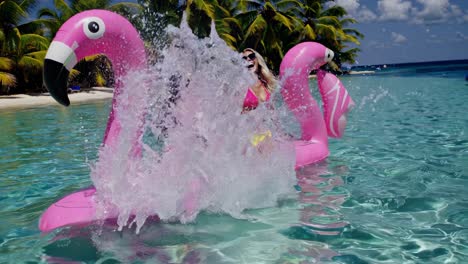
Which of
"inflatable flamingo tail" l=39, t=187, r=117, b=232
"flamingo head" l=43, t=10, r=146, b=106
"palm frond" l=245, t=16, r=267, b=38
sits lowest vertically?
"inflatable flamingo tail" l=39, t=187, r=117, b=232

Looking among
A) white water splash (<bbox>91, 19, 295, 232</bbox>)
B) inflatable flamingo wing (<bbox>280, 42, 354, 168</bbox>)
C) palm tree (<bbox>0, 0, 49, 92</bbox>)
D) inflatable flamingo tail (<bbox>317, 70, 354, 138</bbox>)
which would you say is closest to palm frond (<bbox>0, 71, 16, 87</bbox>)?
palm tree (<bbox>0, 0, 49, 92</bbox>)

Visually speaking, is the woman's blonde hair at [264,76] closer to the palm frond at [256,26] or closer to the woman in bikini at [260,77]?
the woman in bikini at [260,77]

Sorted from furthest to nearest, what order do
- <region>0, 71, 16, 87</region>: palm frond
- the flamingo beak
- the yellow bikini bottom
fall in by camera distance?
1. <region>0, 71, 16, 87</region>: palm frond
2. the yellow bikini bottom
3. the flamingo beak

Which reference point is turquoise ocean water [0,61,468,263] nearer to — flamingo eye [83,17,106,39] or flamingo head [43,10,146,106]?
flamingo head [43,10,146,106]

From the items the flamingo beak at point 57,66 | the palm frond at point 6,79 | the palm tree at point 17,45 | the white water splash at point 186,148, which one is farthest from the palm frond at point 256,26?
the flamingo beak at point 57,66

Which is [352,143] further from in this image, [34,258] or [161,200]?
[34,258]

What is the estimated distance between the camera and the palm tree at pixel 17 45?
57.6 feet

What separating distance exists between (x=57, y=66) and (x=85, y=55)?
270 mm

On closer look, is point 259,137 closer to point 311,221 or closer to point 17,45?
point 311,221

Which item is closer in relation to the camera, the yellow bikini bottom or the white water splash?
the white water splash

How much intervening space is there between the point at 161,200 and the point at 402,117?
23.4ft

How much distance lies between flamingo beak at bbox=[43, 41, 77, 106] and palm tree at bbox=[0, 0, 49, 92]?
1563cm

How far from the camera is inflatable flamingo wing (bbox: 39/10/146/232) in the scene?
2918mm

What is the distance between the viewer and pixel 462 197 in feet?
11.8
